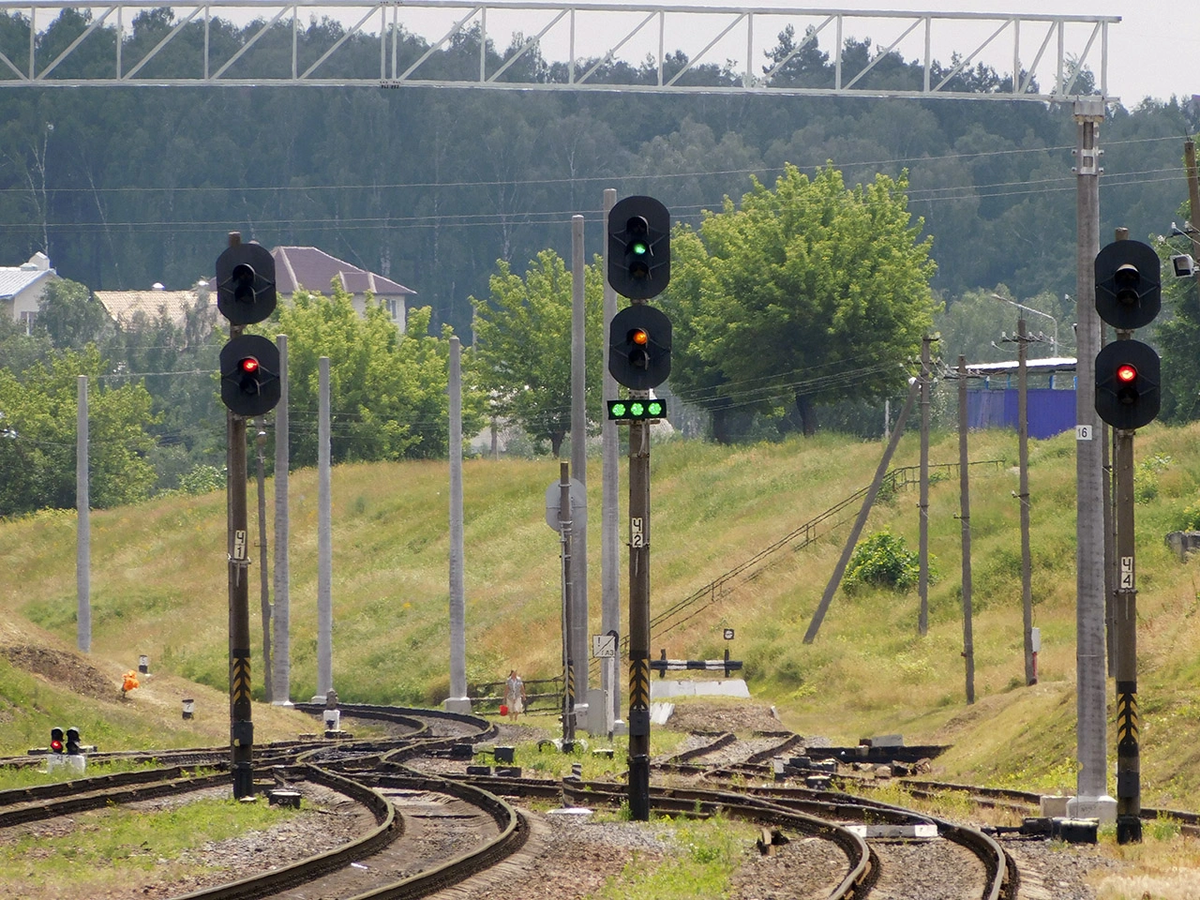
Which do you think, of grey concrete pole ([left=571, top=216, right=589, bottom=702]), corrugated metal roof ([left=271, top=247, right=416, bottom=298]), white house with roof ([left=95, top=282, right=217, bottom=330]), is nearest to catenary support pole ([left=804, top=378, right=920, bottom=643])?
grey concrete pole ([left=571, top=216, right=589, bottom=702])

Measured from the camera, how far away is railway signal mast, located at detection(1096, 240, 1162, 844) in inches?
632

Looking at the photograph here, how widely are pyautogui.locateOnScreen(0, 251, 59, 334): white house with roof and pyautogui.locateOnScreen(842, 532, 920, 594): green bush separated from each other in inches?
3967

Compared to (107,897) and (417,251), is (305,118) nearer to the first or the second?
(417,251)

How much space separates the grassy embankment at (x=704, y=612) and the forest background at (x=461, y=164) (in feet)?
235

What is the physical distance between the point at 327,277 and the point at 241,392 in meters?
136

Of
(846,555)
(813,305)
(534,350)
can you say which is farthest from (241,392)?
(534,350)

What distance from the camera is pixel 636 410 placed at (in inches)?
683

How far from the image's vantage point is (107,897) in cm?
1197

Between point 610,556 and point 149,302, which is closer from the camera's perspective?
point 610,556

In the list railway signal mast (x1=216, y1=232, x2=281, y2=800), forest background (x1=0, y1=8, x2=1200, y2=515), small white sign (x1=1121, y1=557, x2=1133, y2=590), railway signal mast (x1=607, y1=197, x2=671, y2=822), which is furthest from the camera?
forest background (x1=0, y1=8, x2=1200, y2=515)

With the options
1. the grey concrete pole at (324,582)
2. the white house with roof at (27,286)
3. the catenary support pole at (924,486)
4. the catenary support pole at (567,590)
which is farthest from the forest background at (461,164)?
the catenary support pole at (567,590)

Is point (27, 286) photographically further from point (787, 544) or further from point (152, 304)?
point (787, 544)

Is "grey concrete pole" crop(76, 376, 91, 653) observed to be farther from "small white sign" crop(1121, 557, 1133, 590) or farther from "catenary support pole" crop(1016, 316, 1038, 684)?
"small white sign" crop(1121, 557, 1133, 590)

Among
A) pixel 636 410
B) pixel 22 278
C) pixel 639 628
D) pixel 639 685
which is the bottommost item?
pixel 639 685
